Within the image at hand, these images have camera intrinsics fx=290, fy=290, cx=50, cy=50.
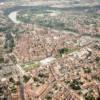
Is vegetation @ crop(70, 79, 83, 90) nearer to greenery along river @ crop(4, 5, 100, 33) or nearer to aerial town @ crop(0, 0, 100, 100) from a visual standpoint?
aerial town @ crop(0, 0, 100, 100)

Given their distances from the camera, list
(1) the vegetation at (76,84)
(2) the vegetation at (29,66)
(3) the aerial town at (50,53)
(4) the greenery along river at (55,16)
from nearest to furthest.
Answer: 1. (3) the aerial town at (50,53)
2. (1) the vegetation at (76,84)
3. (2) the vegetation at (29,66)
4. (4) the greenery along river at (55,16)

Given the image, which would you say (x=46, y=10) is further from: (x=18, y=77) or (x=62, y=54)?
(x=18, y=77)

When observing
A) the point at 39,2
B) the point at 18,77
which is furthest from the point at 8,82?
the point at 39,2

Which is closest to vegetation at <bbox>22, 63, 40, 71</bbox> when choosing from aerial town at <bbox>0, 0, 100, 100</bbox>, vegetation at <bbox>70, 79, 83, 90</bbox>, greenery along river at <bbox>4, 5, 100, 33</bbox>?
aerial town at <bbox>0, 0, 100, 100</bbox>

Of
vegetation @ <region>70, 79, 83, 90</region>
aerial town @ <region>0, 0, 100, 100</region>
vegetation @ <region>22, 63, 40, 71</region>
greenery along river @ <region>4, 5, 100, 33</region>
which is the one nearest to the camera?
aerial town @ <region>0, 0, 100, 100</region>

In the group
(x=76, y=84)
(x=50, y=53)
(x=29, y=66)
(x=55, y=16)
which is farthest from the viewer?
(x=55, y=16)

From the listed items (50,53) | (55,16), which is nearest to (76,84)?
(50,53)

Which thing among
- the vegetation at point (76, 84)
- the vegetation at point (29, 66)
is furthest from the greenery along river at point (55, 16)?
the vegetation at point (76, 84)

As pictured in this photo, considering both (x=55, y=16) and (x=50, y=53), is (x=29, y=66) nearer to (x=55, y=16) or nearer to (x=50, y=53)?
(x=50, y=53)

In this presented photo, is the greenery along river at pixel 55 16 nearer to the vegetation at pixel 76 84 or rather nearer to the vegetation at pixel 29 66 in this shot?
the vegetation at pixel 29 66
